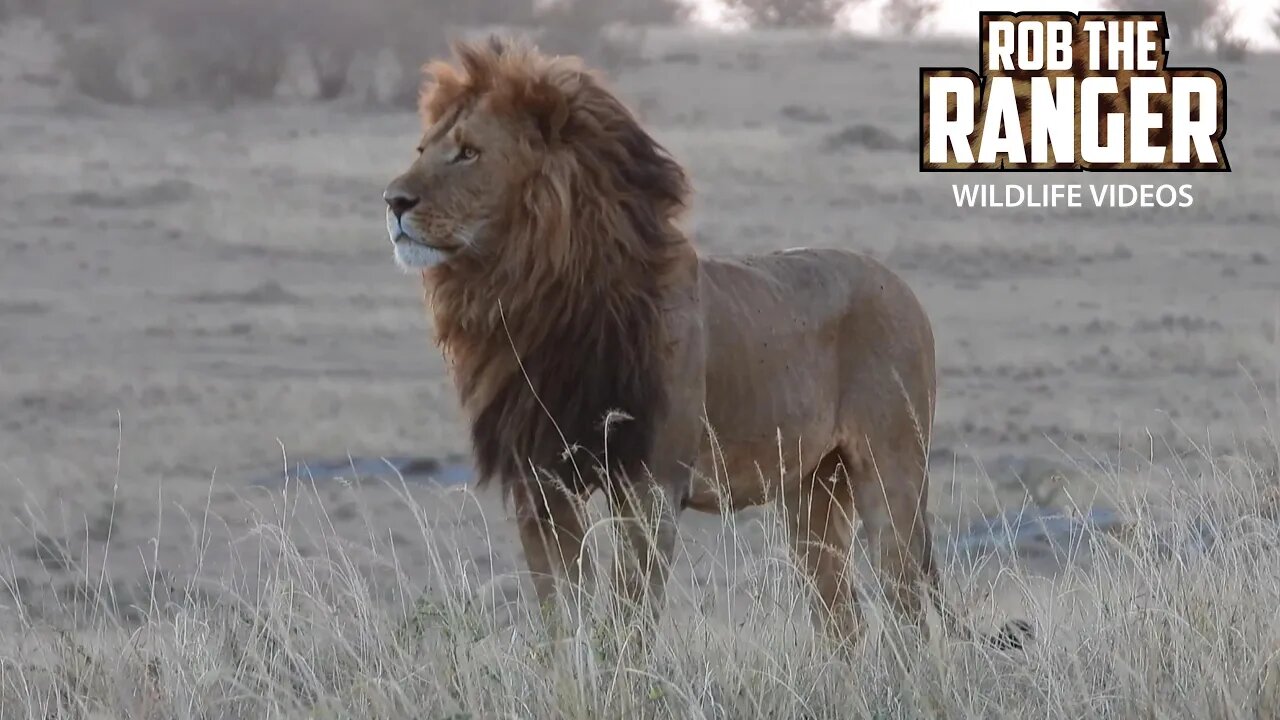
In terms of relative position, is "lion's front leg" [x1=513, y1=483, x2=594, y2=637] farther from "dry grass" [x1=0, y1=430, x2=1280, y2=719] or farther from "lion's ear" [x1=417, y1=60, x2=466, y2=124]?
"lion's ear" [x1=417, y1=60, x2=466, y2=124]

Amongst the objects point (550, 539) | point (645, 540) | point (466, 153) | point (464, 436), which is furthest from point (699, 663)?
point (464, 436)

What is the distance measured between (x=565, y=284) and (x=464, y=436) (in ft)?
16.7

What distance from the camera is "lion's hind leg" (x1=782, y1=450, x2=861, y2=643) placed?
5652 mm

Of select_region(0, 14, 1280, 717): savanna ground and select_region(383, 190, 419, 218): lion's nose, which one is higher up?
select_region(383, 190, 419, 218): lion's nose

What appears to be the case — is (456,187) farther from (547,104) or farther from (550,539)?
(550,539)

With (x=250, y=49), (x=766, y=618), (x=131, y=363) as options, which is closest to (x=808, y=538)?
(x=766, y=618)

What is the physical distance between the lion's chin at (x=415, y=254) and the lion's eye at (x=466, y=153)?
207 millimetres

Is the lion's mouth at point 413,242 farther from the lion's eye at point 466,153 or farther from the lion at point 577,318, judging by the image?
the lion's eye at point 466,153

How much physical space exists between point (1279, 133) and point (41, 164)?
12.3 metres

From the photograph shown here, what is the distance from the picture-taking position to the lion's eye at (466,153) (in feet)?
15.7

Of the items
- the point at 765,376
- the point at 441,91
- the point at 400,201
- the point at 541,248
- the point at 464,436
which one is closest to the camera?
the point at 400,201

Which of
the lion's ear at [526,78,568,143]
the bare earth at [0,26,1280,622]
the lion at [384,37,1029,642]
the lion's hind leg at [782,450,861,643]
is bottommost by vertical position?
the bare earth at [0,26,1280,622]

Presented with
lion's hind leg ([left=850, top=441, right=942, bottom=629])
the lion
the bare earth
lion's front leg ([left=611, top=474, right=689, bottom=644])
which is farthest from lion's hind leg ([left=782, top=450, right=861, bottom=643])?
lion's front leg ([left=611, top=474, right=689, bottom=644])

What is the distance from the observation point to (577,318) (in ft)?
16.2
